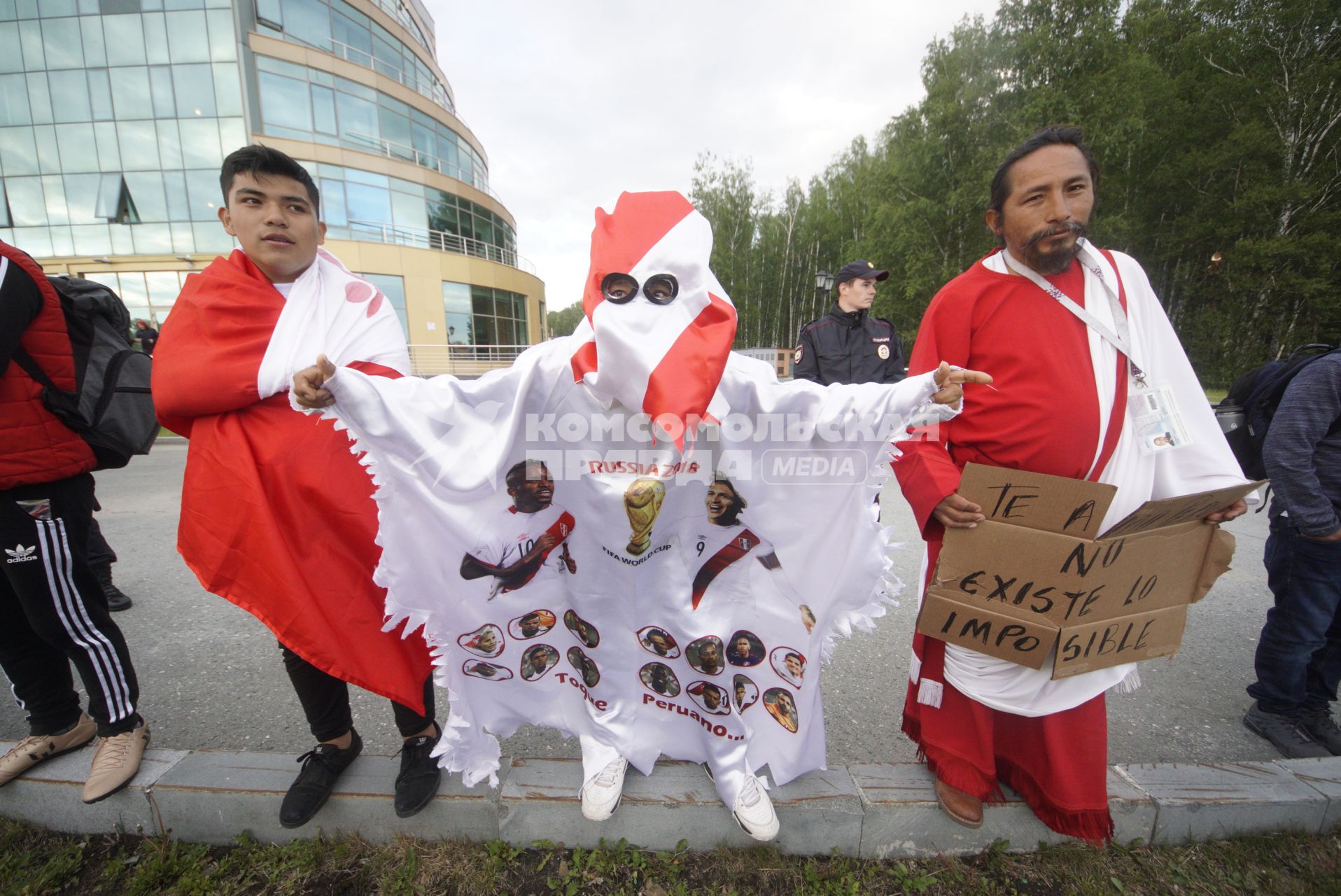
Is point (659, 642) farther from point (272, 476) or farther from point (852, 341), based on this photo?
point (852, 341)

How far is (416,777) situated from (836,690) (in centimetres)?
188

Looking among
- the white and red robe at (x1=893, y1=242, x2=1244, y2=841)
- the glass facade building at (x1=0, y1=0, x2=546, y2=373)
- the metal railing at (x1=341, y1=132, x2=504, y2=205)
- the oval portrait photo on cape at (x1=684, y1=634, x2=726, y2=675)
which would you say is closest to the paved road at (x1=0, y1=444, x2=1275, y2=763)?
the white and red robe at (x1=893, y1=242, x2=1244, y2=841)

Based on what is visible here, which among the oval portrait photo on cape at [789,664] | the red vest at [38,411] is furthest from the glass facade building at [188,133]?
the oval portrait photo on cape at [789,664]

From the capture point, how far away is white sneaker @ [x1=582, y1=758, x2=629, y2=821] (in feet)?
5.58

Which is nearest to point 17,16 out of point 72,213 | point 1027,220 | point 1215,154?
point 72,213

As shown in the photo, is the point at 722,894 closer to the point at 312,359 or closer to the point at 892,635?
the point at 892,635

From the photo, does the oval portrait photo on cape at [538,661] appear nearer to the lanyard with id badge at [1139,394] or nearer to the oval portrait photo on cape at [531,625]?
the oval portrait photo on cape at [531,625]

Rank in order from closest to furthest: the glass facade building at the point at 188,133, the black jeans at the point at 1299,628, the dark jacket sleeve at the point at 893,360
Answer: the black jeans at the point at 1299,628
the dark jacket sleeve at the point at 893,360
the glass facade building at the point at 188,133

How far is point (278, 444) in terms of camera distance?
1556mm

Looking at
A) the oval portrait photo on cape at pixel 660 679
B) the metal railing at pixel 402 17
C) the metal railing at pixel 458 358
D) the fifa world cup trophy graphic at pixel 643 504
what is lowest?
the oval portrait photo on cape at pixel 660 679

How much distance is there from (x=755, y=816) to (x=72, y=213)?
100 feet

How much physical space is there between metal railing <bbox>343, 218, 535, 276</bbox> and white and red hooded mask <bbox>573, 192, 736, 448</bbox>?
72.2ft

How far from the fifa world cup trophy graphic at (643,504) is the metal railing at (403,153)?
2451 centimetres

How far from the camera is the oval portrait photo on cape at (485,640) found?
168cm
